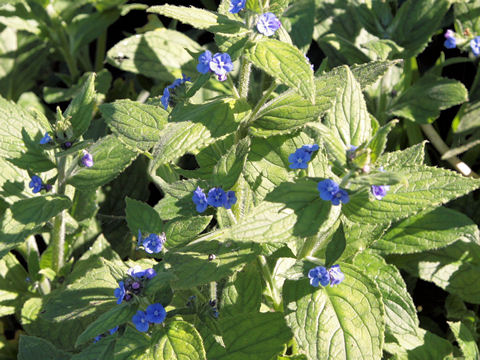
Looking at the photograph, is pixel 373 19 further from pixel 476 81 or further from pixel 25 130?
pixel 25 130

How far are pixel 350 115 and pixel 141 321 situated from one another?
1141mm

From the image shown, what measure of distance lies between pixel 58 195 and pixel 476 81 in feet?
10.00

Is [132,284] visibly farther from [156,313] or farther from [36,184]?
[36,184]

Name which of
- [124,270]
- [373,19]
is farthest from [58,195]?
[373,19]

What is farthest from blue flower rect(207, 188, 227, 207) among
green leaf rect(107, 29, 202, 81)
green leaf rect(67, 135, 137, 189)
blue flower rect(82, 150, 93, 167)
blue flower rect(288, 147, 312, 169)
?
green leaf rect(107, 29, 202, 81)

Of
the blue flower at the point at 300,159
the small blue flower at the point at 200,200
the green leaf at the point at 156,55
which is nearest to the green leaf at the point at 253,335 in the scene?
the small blue flower at the point at 200,200

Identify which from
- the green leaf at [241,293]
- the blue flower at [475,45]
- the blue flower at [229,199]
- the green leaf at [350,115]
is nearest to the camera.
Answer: the green leaf at [350,115]

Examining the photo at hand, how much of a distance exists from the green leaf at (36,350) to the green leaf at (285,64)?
195 cm

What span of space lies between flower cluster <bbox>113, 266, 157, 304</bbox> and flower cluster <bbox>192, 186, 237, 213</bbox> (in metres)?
0.34

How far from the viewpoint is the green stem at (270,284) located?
2.87 m

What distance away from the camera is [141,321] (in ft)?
7.33

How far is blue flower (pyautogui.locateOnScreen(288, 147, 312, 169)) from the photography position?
2.20 m

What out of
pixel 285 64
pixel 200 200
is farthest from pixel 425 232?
pixel 285 64

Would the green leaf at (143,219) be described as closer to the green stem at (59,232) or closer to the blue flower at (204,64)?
the green stem at (59,232)
